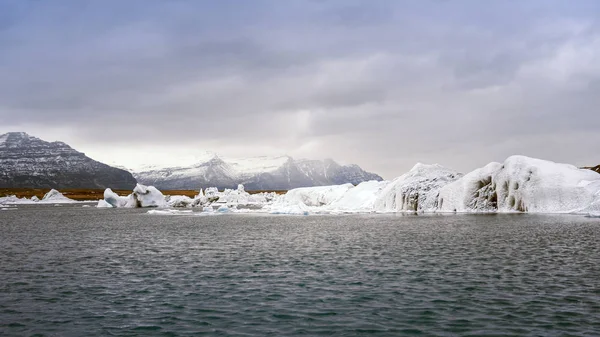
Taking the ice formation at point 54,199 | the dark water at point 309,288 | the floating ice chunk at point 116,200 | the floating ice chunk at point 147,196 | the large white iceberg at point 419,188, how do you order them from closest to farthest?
the dark water at point 309,288 < the large white iceberg at point 419,188 < the floating ice chunk at point 147,196 < the floating ice chunk at point 116,200 < the ice formation at point 54,199

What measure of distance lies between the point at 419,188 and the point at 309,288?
5351cm

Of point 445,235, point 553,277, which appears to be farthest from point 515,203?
point 553,277

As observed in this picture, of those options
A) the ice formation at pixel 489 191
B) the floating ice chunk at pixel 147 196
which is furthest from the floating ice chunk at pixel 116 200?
the ice formation at pixel 489 191

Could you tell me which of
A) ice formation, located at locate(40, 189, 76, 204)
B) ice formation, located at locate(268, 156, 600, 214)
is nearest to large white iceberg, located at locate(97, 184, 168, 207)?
ice formation, located at locate(268, 156, 600, 214)

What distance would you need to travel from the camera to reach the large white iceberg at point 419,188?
66.8 meters

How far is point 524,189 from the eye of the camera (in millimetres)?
56281

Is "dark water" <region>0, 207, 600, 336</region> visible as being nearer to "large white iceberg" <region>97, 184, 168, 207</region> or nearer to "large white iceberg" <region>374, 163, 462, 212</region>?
"large white iceberg" <region>374, 163, 462, 212</region>

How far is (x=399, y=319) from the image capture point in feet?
41.8

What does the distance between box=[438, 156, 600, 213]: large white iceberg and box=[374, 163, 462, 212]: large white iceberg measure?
8.15 ft

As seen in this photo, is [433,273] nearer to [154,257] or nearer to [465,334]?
[465,334]

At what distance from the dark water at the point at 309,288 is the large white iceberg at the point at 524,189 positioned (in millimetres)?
25333

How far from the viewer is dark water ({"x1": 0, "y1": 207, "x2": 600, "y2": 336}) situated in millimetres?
12266

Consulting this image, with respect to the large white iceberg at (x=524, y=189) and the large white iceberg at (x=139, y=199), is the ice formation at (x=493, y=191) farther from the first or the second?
the large white iceberg at (x=139, y=199)

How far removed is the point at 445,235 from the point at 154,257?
1974cm
